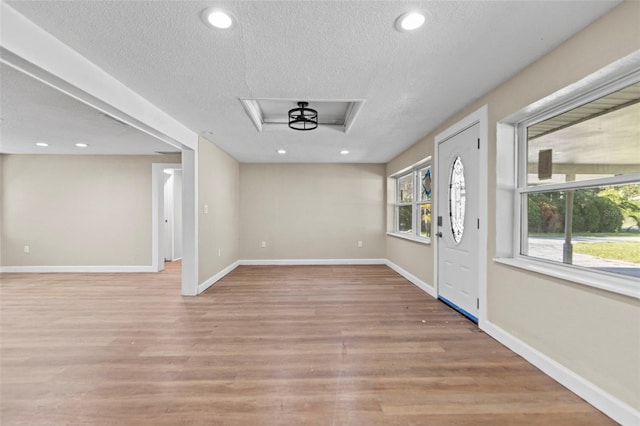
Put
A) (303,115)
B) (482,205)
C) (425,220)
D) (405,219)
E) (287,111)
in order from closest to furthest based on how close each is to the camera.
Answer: (482,205) → (303,115) → (287,111) → (425,220) → (405,219)

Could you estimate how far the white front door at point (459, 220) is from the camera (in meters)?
2.90

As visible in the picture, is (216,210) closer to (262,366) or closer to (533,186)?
(262,366)

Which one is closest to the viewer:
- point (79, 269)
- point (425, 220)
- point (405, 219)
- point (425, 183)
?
point (425, 183)

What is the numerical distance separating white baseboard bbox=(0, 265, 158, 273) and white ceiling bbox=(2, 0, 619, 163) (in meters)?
3.89

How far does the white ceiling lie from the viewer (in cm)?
150

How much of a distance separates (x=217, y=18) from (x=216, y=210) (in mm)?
3620

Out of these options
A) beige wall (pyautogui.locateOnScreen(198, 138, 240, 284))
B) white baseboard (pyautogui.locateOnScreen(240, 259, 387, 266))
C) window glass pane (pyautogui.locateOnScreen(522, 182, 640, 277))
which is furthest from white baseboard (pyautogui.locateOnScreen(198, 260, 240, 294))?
window glass pane (pyautogui.locateOnScreen(522, 182, 640, 277))

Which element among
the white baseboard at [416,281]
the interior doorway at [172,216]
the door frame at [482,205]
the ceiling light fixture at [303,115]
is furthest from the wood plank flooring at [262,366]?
the interior doorway at [172,216]

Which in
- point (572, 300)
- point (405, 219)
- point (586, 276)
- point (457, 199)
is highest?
point (457, 199)

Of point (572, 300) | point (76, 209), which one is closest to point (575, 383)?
point (572, 300)

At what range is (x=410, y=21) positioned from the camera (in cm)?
159

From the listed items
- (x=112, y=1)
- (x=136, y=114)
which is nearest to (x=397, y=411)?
(x=112, y=1)

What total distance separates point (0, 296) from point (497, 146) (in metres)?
6.57

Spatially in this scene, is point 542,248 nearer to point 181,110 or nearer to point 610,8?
point 610,8
